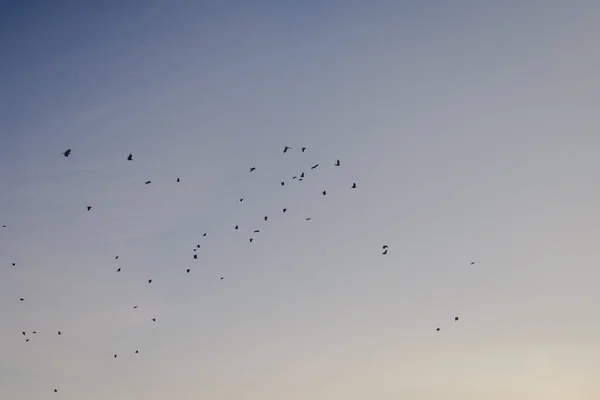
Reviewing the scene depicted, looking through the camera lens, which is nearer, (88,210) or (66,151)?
(66,151)

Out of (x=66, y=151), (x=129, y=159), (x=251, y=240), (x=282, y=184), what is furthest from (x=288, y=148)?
(x=66, y=151)

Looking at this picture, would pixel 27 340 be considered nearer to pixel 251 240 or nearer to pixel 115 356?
pixel 115 356

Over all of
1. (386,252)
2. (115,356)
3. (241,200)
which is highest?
(241,200)

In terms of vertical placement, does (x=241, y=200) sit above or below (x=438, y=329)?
above

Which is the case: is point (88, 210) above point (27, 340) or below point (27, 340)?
above

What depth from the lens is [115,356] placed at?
73000 millimetres

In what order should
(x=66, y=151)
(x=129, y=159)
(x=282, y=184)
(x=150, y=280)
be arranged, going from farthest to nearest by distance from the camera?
(x=150, y=280), (x=282, y=184), (x=129, y=159), (x=66, y=151)

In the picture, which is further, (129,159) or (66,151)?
(129,159)

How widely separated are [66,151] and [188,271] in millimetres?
18417

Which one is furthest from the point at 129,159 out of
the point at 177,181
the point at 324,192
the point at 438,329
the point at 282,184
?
the point at 438,329

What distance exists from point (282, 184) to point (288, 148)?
477 cm

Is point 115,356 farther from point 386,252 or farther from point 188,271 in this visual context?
point 386,252

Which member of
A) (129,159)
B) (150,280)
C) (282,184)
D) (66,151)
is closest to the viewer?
(66,151)

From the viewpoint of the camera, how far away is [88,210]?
66250 millimetres
